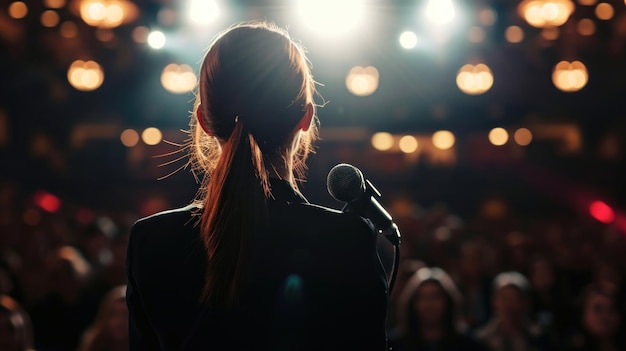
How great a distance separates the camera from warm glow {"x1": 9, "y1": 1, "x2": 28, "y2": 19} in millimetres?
26609

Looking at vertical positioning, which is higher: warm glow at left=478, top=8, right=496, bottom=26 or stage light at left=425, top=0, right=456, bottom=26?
warm glow at left=478, top=8, right=496, bottom=26

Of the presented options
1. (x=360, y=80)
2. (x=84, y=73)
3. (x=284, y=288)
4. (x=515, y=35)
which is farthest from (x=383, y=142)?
(x=284, y=288)

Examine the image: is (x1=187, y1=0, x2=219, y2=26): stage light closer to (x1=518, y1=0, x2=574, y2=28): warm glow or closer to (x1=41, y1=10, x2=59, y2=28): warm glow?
(x1=518, y1=0, x2=574, y2=28): warm glow

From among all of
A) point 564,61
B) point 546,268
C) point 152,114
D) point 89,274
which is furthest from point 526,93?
point 89,274

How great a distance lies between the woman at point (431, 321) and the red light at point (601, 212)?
1669 centimetres

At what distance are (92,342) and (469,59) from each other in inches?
828

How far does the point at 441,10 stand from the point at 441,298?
9418 millimetres

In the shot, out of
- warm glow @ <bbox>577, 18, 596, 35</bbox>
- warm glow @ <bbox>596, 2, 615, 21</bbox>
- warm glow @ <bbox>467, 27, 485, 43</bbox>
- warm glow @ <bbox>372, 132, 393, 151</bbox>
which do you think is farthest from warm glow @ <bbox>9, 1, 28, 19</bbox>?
warm glow @ <bbox>596, 2, 615, 21</bbox>

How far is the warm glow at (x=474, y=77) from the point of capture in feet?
82.5

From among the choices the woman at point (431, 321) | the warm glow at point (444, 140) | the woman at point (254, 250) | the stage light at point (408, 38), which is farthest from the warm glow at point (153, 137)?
the woman at point (254, 250)

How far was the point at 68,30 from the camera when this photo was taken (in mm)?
27234

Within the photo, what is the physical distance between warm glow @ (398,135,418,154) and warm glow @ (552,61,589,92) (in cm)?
1102

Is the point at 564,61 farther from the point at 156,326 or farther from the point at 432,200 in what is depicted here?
the point at 156,326

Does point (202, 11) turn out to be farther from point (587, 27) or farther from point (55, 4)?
point (587, 27)
